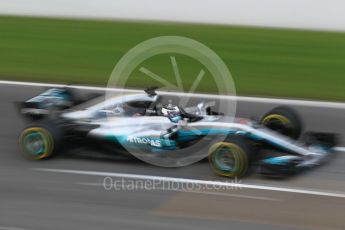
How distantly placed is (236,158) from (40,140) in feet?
7.88

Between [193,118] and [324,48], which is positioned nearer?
[193,118]

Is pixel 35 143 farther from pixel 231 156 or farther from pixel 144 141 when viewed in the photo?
pixel 231 156

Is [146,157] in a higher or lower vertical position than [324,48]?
lower

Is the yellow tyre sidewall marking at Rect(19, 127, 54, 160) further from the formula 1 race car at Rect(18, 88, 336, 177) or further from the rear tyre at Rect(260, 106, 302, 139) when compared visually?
the rear tyre at Rect(260, 106, 302, 139)

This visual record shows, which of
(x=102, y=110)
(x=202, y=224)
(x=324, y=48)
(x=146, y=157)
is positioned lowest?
(x=202, y=224)

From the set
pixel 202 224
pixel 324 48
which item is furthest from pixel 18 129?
pixel 324 48

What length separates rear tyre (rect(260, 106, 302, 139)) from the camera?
8.65 m

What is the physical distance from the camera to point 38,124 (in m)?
8.57

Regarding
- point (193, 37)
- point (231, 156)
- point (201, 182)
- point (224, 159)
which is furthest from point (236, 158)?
point (193, 37)

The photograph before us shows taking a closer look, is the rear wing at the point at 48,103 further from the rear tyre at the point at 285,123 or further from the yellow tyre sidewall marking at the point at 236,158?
the rear tyre at the point at 285,123

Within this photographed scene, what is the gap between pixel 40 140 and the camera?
859 centimetres

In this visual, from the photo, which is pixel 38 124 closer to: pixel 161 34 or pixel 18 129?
pixel 18 129

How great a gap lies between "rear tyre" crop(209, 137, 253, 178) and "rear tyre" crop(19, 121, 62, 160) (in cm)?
189

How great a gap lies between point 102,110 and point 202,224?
8.01ft
